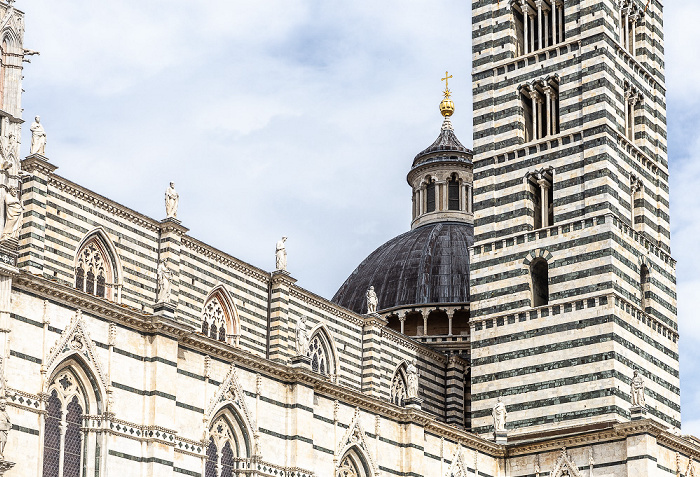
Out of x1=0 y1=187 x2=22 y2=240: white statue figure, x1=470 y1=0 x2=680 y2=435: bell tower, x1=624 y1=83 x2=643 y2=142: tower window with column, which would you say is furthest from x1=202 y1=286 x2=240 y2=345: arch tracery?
x1=0 y1=187 x2=22 y2=240: white statue figure

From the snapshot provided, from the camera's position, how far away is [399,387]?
42031 millimetres

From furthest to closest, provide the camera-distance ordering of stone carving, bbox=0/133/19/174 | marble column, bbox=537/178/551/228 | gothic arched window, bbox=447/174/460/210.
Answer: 1. gothic arched window, bbox=447/174/460/210
2. marble column, bbox=537/178/551/228
3. stone carving, bbox=0/133/19/174

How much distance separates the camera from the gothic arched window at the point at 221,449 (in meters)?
26.0

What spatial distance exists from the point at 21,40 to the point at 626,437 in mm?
18491

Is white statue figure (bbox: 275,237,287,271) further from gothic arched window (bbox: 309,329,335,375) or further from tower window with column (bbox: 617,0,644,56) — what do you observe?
tower window with column (bbox: 617,0,644,56)

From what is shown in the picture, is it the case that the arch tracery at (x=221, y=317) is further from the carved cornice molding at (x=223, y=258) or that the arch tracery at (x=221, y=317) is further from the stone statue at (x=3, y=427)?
the stone statue at (x=3, y=427)

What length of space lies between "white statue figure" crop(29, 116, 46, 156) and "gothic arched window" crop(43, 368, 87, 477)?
873cm

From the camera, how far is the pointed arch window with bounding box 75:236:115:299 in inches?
1248

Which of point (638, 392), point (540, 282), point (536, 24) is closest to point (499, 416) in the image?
point (638, 392)

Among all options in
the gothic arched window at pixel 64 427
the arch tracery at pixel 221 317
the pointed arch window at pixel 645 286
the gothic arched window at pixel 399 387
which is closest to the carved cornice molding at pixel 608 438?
the pointed arch window at pixel 645 286

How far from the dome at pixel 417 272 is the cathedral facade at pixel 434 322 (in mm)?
438

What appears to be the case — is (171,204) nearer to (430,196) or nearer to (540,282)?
(540,282)

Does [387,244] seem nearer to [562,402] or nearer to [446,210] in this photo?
[446,210]

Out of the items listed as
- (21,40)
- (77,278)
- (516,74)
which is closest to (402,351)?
(516,74)
